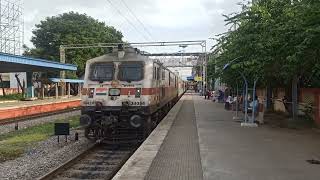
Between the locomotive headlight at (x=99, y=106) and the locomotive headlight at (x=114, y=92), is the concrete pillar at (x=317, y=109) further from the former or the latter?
the locomotive headlight at (x=99, y=106)

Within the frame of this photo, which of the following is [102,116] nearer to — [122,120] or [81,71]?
[122,120]

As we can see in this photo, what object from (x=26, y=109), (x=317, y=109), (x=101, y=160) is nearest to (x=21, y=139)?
(x=101, y=160)

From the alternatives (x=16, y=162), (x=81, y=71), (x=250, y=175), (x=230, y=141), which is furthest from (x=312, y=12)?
(x=81, y=71)

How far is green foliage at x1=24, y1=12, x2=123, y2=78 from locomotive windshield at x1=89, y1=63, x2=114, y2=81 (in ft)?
171

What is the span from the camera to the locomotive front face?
16641 mm

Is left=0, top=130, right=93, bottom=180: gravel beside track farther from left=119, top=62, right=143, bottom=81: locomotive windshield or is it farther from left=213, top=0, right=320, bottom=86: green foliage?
left=213, top=0, right=320, bottom=86: green foliage

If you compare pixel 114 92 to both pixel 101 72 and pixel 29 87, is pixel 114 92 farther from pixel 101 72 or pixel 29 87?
pixel 29 87

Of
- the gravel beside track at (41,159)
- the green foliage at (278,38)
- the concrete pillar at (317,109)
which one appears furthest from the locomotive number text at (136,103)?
the concrete pillar at (317,109)

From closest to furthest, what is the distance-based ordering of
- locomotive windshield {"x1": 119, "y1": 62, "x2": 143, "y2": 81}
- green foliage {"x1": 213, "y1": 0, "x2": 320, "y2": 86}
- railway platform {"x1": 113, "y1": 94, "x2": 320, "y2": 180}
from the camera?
railway platform {"x1": 113, "y1": 94, "x2": 320, "y2": 180}, green foliage {"x1": 213, "y1": 0, "x2": 320, "y2": 86}, locomotive windshield {"x1": 119, "y1": 62, "x2": 143, "y2": 81}

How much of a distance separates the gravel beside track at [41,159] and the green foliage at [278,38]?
6754mm

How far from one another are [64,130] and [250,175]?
32.2 feet

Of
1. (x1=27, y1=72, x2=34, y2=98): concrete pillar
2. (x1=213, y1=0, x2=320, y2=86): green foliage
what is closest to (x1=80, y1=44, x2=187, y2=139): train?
(x1=213, y1=0, x2=320, y2=86): green foliage

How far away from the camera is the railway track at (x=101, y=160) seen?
39.9ft

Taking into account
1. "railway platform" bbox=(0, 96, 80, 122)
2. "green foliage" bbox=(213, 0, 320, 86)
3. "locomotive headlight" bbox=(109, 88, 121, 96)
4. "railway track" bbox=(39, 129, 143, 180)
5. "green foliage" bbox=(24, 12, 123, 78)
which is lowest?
"railway track" bbox=(39, 129, 143, 180)
